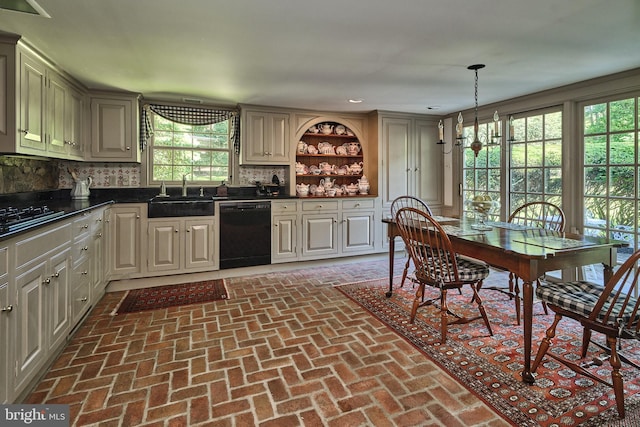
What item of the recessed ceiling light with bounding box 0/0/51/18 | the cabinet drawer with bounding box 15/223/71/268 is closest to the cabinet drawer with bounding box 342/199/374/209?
the cabinet drawer with bounding box 15/223/71/268

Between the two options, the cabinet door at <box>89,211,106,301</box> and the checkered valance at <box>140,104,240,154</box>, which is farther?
the checkered valance at <box>140,104,240,154</box>

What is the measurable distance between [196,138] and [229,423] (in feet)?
12.4

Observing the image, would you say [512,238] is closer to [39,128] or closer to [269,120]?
[269,120]

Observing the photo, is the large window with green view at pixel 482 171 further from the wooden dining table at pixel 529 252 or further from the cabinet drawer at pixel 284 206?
the cabinet drawer at pixel 284 206

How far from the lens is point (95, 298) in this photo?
123 inches

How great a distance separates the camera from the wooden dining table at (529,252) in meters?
2.00

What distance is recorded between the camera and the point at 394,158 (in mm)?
5129

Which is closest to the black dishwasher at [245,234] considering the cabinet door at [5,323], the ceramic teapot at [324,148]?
the ceramic teapot at [324,148]

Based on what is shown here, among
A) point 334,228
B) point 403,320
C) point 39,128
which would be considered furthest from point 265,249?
point 39,128

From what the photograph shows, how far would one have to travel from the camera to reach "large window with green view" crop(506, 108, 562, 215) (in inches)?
151

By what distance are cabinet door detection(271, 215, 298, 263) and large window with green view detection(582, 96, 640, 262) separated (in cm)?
327

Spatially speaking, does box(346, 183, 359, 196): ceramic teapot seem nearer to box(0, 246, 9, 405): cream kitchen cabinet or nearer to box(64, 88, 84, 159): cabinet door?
box(64, 88, 84, 159): cabinet door

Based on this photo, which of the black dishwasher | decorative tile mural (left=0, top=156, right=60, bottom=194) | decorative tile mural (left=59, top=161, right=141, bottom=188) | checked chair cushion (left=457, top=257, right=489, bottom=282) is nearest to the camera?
checked chair cushion (left=457, top=257, right=489, bottom=282)

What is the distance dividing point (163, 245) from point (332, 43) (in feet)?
9.21
